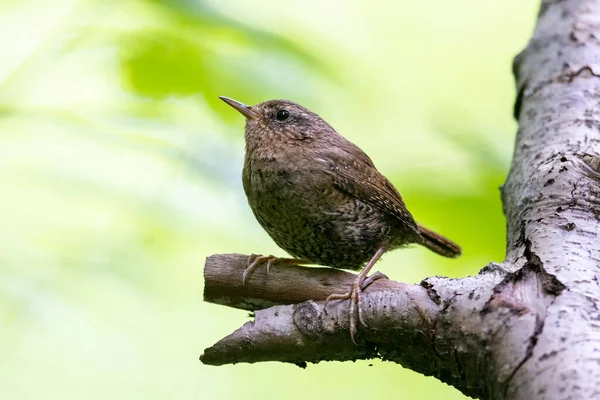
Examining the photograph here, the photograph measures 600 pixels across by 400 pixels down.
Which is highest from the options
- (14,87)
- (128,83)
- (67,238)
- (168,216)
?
(128,83)

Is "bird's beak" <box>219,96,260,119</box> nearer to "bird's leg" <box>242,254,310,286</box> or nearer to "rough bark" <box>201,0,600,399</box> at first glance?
"bird's leg" <box>242,254,310,286</box>

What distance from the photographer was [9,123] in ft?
8.40

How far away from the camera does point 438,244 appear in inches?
138

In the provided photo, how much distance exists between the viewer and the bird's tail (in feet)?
11.3

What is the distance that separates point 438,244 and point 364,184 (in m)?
0.62

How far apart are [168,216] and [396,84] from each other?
1.88 m

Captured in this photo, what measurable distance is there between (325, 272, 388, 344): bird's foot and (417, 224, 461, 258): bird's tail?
0.95 meters

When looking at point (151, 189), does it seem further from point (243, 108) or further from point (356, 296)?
point (356, 296)

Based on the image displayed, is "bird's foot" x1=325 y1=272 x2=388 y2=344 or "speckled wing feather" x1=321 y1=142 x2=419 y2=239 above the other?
"speckled wing feather" x1=321 y1=142 x2=419 y2=239

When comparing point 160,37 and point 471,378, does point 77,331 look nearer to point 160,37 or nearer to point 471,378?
point 160,37

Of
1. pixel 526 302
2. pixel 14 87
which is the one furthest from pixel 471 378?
pixel 14 87

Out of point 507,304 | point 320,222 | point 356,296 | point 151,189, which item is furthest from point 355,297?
point 151,189

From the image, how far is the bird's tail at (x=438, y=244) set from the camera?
3.43m

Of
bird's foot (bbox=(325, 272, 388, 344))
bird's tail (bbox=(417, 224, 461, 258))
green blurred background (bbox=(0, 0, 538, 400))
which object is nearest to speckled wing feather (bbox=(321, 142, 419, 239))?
green blurred background (bbox=(0, 0, 538, 400))
